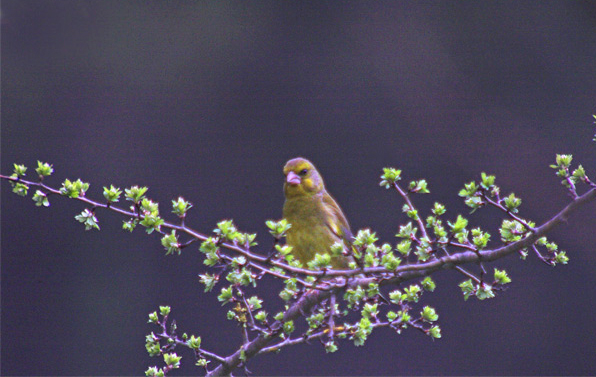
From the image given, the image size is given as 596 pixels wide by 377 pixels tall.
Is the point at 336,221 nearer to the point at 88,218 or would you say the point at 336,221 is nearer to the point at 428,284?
the point at 428,284

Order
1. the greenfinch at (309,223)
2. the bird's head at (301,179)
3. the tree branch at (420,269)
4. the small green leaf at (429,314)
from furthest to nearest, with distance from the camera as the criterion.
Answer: the greenfinch at (309,223) < the bird's head at (301,179) < the small green leaf at (429,314) < the tree branch at (420,269)

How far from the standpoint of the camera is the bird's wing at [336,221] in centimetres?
212

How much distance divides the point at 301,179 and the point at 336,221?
229mm

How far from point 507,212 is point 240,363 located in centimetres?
88

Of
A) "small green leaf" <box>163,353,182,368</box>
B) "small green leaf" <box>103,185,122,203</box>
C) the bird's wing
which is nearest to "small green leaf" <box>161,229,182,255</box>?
"small green leaf" <box>103,185,122,203</box>

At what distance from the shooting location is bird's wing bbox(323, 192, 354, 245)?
212cm

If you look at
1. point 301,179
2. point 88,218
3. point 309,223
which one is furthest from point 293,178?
point 88,218

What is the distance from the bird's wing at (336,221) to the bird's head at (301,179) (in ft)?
0.18

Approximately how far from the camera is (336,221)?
2166mm

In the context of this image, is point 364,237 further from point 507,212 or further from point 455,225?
point 507,212

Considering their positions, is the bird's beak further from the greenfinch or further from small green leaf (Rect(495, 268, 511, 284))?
small green leaf (Rect(495, 268, 511, 284))

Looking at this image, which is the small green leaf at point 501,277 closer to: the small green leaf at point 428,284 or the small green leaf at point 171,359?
the small green leaf at point 428,284

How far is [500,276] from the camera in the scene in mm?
1621

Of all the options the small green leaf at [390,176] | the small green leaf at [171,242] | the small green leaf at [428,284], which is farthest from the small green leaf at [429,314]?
the small green leaf at [171,242]
